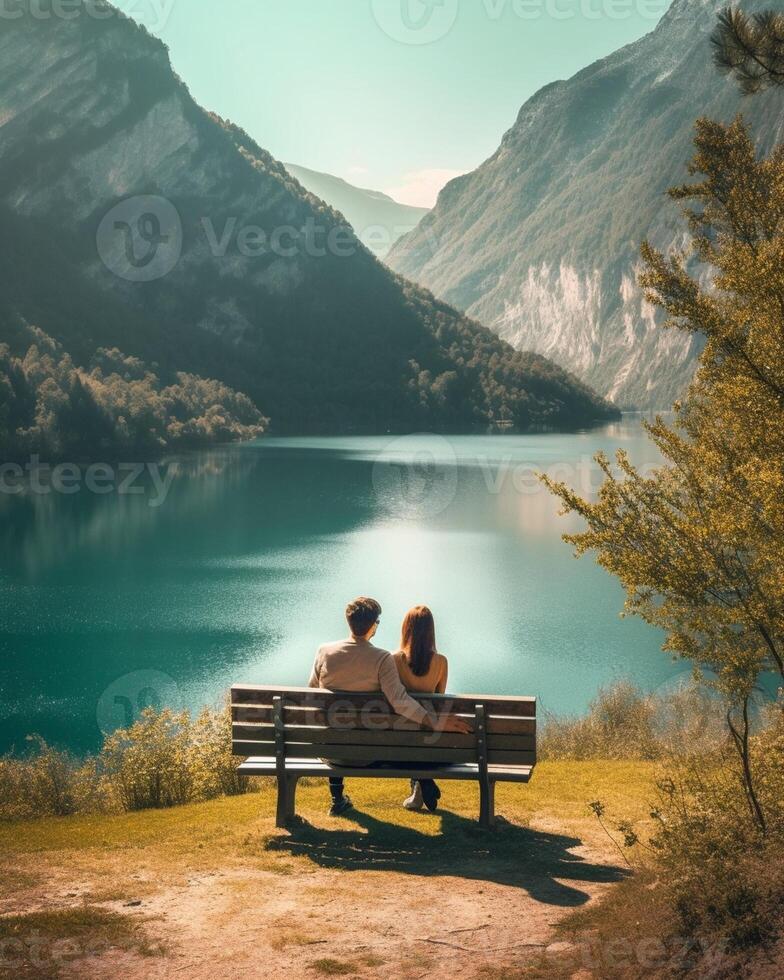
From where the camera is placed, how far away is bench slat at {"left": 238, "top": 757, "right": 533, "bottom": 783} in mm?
8133

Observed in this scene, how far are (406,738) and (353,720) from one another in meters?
0.46

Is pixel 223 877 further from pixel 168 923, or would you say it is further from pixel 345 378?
pixel 345 378

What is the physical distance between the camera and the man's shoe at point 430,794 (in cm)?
902

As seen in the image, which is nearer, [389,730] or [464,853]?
[464,853]

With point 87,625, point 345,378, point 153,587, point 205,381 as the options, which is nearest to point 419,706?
point 87,625

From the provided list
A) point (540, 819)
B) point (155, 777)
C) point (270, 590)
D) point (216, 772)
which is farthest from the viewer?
point (270, 590)

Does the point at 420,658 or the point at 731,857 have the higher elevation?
the point at 420,658

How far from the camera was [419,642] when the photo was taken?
27.8 feet

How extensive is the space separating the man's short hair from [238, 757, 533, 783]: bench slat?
3.74 ft

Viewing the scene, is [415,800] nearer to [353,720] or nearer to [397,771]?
[397,771]

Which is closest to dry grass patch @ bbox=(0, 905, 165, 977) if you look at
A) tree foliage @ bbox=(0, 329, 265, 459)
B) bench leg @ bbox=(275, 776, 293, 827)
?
bench leg @ bbox=(275, 776, 293, 827)

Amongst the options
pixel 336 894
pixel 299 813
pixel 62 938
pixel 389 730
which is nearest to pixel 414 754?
pixel 389 730

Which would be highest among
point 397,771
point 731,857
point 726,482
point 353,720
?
point 726,482

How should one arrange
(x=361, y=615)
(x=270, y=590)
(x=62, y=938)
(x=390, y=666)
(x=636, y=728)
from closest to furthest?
(x=62, y=938), (x=390, y=666), (x=361, y=615), (x=636, y=728), (x=270, y=590)
